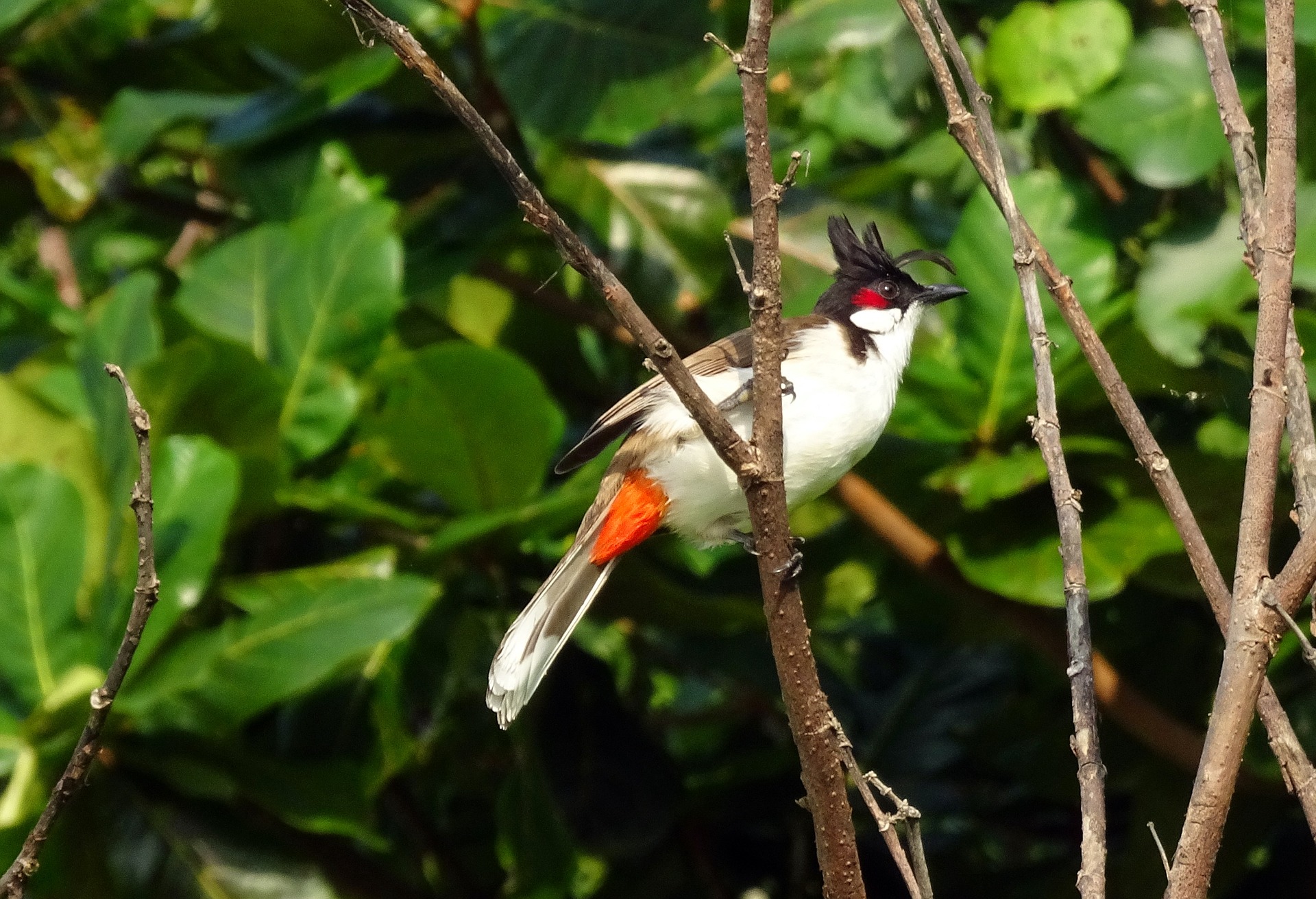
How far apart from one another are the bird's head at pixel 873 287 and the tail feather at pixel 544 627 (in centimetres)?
64

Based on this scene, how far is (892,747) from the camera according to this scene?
300 cm

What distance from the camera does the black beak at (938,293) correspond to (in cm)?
266

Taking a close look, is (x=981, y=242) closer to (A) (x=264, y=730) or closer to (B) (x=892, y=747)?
(B) (x=892, y=747)

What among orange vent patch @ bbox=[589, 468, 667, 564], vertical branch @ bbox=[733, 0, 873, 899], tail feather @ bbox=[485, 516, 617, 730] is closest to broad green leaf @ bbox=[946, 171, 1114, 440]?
orange vent patch @ bbox=[589, 468, 667, 564]

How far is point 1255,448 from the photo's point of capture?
1.34 metres

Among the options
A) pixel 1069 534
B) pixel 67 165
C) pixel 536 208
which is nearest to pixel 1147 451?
pixel 1069 534

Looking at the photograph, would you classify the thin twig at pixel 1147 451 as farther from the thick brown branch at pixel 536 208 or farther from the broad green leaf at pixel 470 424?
the broad green leaf at pixel 470 424

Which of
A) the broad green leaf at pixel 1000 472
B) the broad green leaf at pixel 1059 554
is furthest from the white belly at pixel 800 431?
the broad green leaf at pixel 1059 554

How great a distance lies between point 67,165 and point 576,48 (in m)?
1.01

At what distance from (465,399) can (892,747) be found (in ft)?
3.80

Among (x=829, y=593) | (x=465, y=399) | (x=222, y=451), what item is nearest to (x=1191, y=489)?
(x=829, y=593)

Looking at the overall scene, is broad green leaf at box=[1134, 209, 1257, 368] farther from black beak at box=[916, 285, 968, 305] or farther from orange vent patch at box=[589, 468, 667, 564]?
orange vent patch at box=[589, 468, 667, 564]

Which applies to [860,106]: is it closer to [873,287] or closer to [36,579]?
[873,287]

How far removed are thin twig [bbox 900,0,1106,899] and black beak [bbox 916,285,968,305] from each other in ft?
3.17
